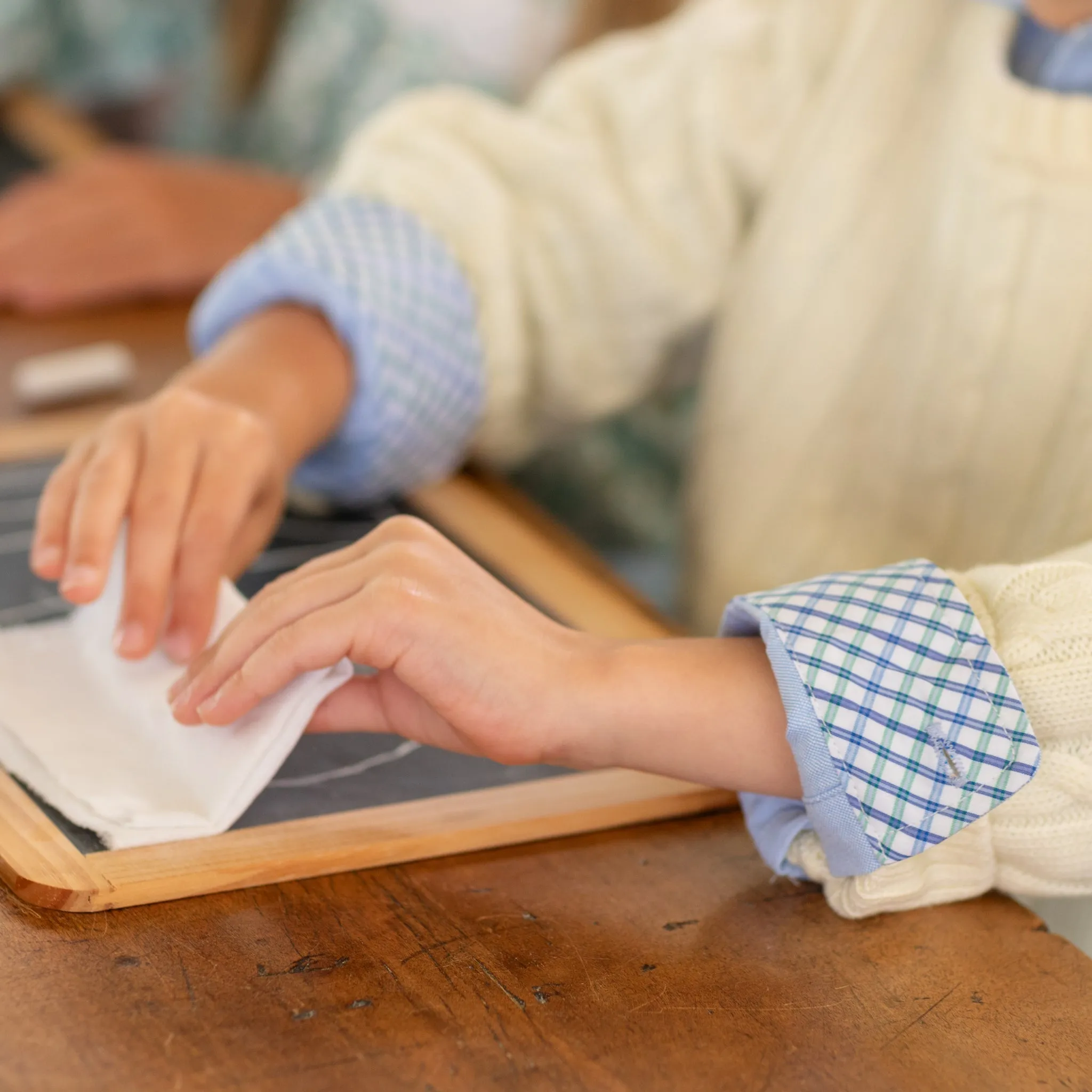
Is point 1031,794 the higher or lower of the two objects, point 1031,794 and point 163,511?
the lower

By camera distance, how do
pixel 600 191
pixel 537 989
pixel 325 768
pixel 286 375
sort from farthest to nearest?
pixel 600 191
pixel 286 375
pixel 325 768
pixel 537 989

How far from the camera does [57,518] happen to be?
1.77 feet

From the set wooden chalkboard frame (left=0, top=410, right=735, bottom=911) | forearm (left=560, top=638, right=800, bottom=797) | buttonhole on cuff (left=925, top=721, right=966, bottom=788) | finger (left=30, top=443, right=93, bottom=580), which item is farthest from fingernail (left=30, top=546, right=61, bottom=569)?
buttonhole on cuff (left=925, top=721, right=966, bottom=788)

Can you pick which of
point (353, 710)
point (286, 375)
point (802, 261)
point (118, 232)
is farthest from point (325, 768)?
point (118, 232)

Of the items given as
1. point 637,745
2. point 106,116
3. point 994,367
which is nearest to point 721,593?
point 994,367

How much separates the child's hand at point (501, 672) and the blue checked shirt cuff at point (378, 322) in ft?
0.79

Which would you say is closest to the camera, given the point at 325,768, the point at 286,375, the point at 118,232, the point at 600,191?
the point at 325,768

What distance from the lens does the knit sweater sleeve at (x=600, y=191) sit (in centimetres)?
76

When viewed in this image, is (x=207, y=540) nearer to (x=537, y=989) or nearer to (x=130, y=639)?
(x=130, y=639)

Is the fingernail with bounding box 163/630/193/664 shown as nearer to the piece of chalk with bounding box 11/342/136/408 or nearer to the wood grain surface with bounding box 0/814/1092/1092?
the wood grain surface with bounding box 0/814/1092/1092

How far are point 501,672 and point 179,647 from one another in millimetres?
149

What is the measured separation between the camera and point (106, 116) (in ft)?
5.95

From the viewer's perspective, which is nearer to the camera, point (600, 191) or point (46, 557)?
point (46, 557)

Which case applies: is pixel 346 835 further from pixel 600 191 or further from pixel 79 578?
pixel 600 191
